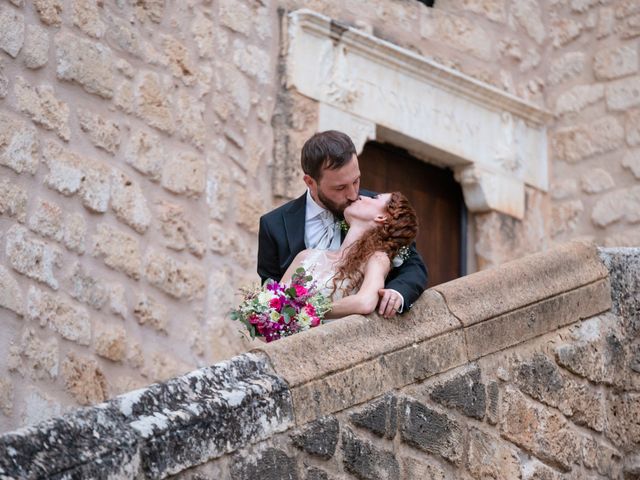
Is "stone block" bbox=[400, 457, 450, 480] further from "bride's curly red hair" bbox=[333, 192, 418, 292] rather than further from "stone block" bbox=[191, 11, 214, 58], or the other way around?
"stone block" bbox=[191, 11, 214, 58]

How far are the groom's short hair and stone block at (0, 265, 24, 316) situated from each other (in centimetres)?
199

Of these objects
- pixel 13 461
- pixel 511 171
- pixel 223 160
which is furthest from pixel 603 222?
pixel 13 461

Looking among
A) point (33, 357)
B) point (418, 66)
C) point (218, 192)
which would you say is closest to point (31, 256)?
point (33, 357)

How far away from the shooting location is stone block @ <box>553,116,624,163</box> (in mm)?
9352

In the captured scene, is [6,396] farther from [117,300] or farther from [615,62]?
[615,62]

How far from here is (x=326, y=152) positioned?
5.02 metres

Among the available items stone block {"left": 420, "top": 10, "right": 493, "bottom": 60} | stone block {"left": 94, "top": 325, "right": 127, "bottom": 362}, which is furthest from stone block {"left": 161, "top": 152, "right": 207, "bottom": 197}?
stone block {"left": 420, "top": 10, "right": 493, "bottom": 60}

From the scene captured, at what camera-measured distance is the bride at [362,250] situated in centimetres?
507

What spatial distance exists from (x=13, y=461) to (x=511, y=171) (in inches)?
247

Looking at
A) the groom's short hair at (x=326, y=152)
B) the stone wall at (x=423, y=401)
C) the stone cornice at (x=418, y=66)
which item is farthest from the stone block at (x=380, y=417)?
the stone cornice at (x=418, y=66)

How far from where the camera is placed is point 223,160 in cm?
780

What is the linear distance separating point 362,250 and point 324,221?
0.29 meters

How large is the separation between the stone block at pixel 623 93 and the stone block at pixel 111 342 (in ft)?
13.0

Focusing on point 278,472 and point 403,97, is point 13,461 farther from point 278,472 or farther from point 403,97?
point 403,97
